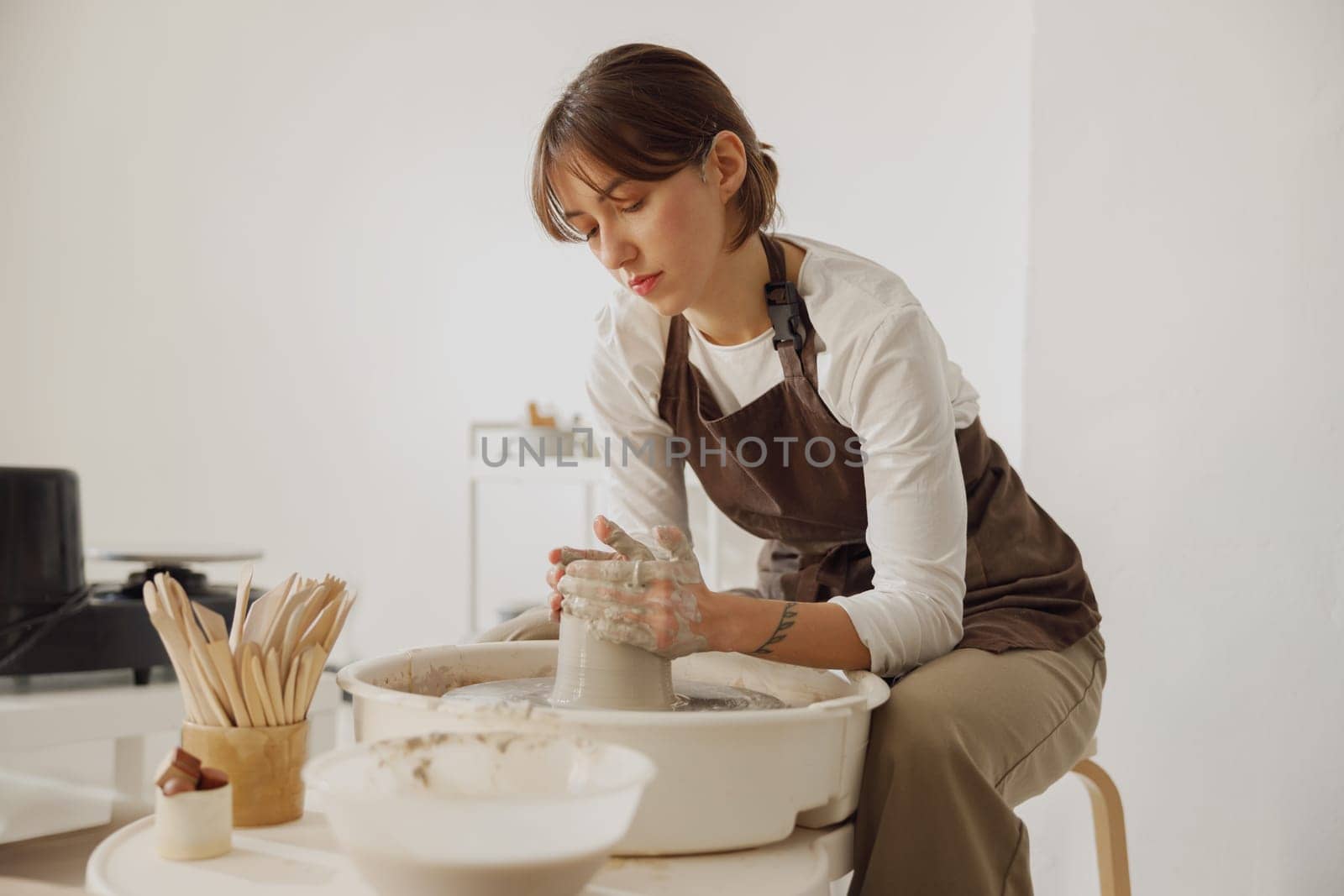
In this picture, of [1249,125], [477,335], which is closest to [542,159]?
[1249,125]

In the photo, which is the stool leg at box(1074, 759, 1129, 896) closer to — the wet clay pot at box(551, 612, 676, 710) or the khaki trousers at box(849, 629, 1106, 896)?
the khaki trousers at box(849, 629, 1106, 896)

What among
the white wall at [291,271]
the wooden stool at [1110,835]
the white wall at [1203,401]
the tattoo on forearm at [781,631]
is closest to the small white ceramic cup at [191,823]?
the tattoo on forearm at [781,631]

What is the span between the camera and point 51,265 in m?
3.35

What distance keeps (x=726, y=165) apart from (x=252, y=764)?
2.34 feet

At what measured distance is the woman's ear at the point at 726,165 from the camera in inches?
44.3

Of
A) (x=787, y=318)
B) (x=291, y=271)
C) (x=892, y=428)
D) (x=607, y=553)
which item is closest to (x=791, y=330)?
(x=787, y=318)

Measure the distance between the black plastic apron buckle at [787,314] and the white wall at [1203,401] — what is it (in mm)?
947

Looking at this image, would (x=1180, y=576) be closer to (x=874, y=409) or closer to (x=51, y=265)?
(x=874, y=409)

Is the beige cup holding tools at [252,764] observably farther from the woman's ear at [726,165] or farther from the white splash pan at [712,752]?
the woman's ear at [726,165]

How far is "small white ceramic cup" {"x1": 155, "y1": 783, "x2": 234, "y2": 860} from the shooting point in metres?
0.73

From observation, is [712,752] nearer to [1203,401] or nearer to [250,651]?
[250,651]

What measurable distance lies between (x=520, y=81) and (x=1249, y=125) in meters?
2.03

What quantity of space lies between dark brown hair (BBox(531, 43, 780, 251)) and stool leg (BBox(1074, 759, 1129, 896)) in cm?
97

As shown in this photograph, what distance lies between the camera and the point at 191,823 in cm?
73
